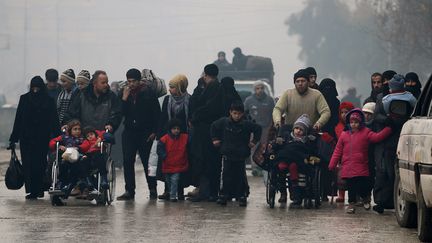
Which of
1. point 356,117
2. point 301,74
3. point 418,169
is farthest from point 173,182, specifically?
point 418,169

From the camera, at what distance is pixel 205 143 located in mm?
21203

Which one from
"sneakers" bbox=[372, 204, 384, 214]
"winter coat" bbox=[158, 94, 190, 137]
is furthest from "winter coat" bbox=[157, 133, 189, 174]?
"sneakers" bbox=[372, 204, 384, 214]

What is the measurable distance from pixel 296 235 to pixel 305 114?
510cm

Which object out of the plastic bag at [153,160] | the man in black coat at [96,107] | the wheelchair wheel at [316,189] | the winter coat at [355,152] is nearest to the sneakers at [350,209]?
the winter coat at [355,152]

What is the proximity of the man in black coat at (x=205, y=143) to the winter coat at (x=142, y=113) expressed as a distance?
2.09 feet

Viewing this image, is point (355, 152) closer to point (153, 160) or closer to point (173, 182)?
point (173, 182)

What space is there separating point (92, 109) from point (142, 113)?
34.0 inches

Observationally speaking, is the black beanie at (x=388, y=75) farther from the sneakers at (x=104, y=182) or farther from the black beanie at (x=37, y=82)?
the black beanie at (x=37, y=82)

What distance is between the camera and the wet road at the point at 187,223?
49.7 ft

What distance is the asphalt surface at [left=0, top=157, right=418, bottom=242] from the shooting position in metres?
15.1

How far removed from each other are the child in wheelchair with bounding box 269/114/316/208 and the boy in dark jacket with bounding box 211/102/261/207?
503mm

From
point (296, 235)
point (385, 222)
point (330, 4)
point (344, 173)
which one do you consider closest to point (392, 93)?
point (344, 173)

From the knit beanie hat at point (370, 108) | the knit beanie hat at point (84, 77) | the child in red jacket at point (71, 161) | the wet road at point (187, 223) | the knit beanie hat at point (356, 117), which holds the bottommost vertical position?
the wet road at point (187, 223)

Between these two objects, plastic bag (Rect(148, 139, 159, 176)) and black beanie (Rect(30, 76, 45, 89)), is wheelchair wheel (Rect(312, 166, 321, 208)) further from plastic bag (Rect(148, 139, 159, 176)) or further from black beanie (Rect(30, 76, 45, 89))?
black beanie (Rect(30, 76, 45, 89))
